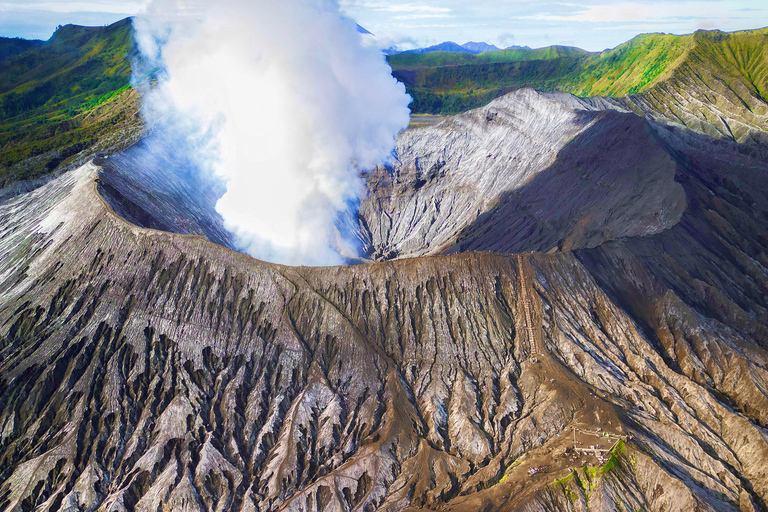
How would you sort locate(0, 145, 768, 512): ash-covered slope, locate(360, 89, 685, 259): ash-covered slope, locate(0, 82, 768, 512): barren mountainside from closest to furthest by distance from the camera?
locate(0, 145, 768, 512): ash-covered slope, locate(0, 82, 768, 512): barren mountainside, locate(360, 89, 685, 259): ash-covered slope

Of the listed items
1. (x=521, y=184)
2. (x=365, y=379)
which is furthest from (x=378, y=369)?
(x=521, y=184)

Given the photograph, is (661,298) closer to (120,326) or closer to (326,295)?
(326,295)

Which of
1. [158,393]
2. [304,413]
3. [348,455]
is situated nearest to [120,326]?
[158,393]

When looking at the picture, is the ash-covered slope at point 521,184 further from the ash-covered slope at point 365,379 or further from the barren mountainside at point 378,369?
the ash-covered slope at point 365,379

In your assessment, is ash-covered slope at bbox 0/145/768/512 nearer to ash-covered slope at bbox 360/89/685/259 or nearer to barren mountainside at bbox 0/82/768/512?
barren mountainside at bbox 0/82/768/512

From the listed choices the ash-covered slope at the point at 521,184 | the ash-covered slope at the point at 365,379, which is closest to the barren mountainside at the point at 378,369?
the ash-covered slope at the point at 365,379

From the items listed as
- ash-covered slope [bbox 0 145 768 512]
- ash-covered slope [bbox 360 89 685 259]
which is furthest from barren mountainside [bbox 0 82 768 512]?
ash-covered slope [bbox 360 89 685 259]
